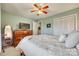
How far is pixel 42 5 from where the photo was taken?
1.48 meters

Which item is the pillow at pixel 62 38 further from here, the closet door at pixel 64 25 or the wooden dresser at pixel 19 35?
the wooden dresser at pixel 19 35

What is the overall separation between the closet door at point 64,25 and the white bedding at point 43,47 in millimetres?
137

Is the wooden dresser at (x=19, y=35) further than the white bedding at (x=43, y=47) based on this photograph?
A: Yes

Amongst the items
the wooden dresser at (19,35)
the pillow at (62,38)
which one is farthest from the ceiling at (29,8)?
the pillow at (62,38)

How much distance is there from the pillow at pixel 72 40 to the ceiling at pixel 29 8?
377 mm

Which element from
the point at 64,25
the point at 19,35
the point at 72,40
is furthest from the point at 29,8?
the point at 72,40

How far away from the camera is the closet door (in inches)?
58.1

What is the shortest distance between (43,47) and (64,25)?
1.46ft

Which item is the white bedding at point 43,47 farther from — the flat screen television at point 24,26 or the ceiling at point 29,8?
the ceiling at point 29,8

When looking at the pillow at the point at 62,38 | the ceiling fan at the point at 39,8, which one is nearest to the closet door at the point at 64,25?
the pillow at the point at 62,38

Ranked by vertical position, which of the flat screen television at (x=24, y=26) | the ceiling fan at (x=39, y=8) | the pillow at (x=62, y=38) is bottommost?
the pillow at (x=62, y=38)

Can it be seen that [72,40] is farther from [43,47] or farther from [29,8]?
[29,8]

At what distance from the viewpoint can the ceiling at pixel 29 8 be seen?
148cm

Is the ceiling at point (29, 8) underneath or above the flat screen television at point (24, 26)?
above
